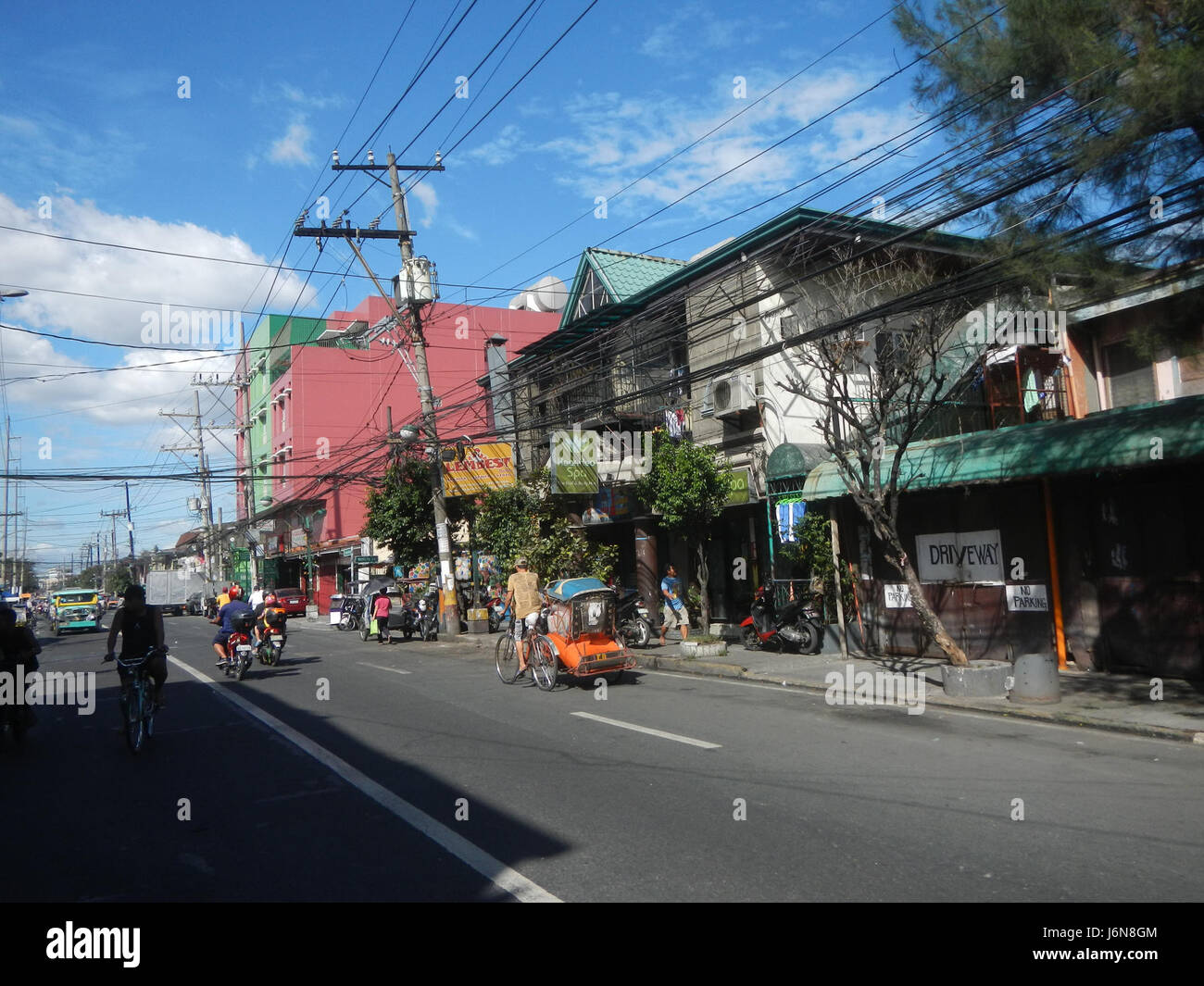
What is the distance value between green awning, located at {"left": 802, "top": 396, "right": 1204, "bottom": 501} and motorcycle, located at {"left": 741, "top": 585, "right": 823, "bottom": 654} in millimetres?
3360

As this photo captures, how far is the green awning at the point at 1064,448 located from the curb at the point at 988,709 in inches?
125

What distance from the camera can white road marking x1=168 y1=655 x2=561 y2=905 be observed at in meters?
5.21

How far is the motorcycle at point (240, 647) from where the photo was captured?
53.4 feet

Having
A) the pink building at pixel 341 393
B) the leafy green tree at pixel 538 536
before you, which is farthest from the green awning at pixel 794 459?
the pink building at pixel 341 393

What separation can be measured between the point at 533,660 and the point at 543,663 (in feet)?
0.83

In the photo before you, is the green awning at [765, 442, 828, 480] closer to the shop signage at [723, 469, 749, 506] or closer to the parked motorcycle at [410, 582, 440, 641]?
the shop signage at [723, 469, 749, 506]

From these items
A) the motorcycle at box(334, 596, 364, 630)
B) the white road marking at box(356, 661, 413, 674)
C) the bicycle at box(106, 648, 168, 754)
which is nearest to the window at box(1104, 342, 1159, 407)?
the white road marking at box(356, 661, 413, 674)

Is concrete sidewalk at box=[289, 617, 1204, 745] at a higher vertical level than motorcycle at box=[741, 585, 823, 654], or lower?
lower

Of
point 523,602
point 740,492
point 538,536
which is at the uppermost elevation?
point 740,492

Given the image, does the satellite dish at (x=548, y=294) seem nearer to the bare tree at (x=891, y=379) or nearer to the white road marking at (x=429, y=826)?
the bare tree at (x=891, y=379)

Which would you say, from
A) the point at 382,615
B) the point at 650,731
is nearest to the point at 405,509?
the point at 382,615

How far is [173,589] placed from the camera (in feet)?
196

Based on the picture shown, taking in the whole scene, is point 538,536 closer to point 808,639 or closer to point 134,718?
point 808,639
